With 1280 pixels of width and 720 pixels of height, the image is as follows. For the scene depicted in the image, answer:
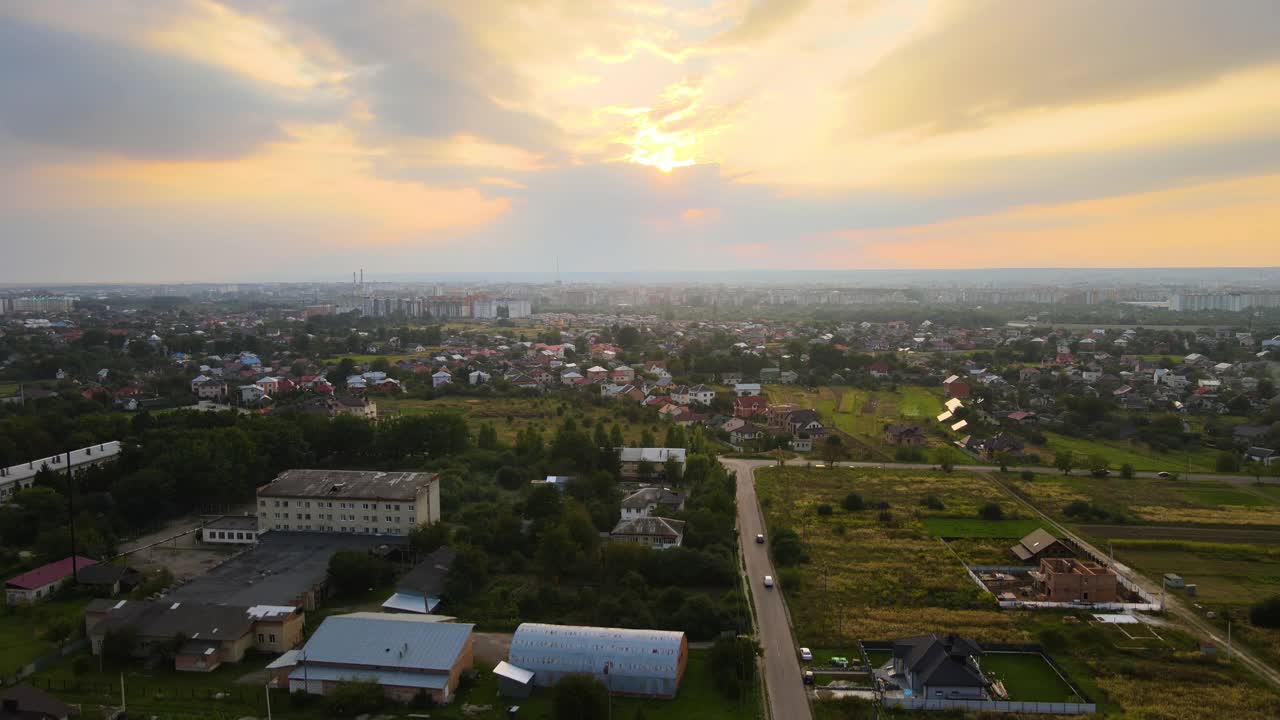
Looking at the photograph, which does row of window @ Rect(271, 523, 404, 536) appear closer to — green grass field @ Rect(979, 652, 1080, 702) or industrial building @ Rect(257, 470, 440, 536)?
industrial building @ Rect(257, 470, 440, 536)

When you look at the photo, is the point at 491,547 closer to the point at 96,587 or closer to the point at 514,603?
the point at 514,603

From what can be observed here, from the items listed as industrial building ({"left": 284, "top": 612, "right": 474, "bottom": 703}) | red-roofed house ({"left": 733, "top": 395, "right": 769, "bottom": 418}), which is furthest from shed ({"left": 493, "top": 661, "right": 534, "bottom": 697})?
red-roofed house ({"left": 733, "top": 395, "right": 769, "bottom": 418})

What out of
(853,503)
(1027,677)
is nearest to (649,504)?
(853,503)

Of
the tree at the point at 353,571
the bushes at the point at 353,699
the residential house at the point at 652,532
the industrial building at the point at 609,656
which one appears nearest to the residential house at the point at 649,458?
the residential house at the point at 652,532

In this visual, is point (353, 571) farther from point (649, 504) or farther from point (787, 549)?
point (787, 549)

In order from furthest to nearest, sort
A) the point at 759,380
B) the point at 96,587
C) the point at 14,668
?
the point at 759,380, the point at 96,587, the point at 14,668

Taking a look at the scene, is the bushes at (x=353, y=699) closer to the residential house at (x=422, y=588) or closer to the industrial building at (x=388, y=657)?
the industrial building at (x=388, y=657)

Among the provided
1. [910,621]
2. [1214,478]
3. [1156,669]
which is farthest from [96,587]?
[1214,478]
